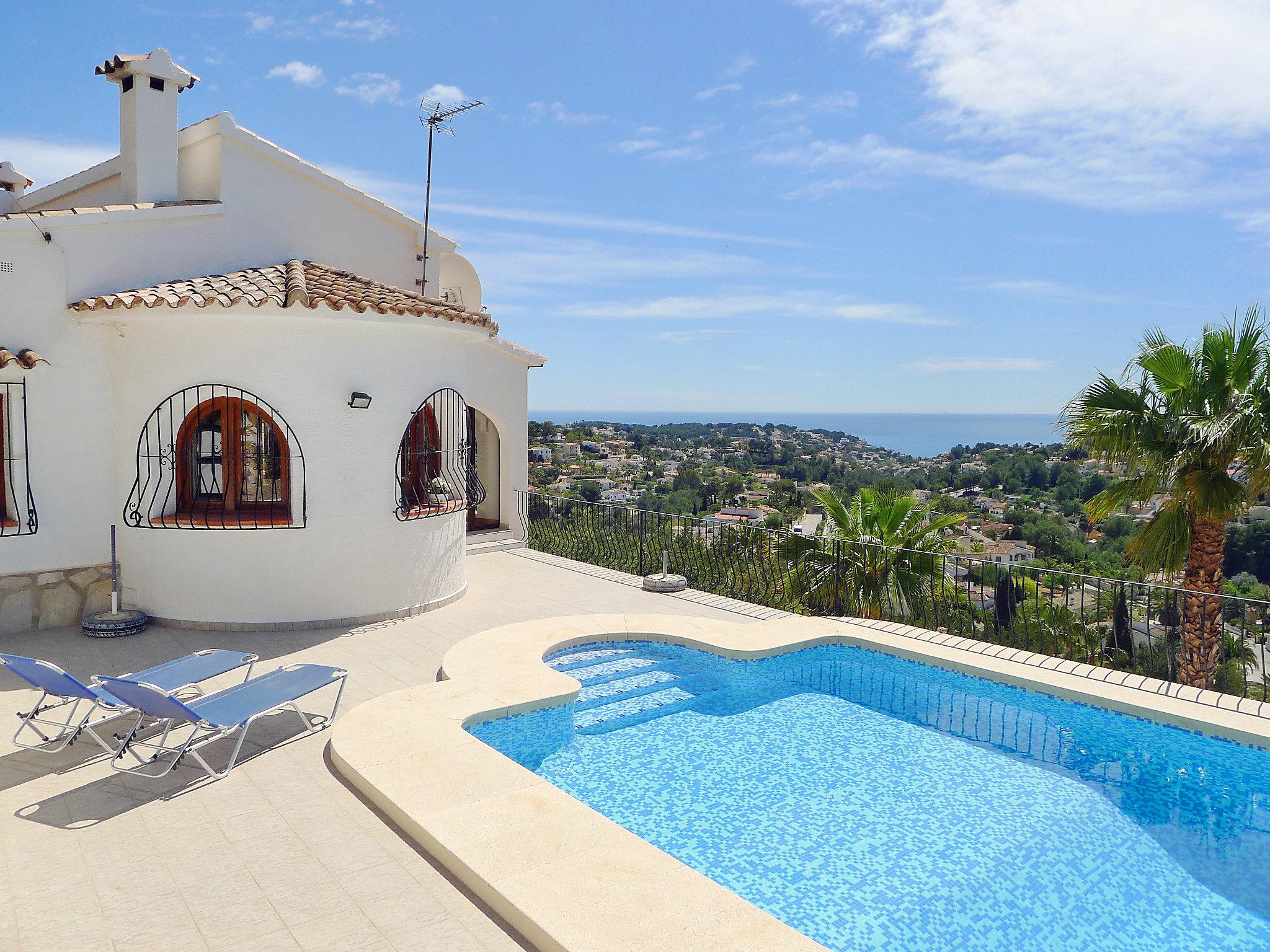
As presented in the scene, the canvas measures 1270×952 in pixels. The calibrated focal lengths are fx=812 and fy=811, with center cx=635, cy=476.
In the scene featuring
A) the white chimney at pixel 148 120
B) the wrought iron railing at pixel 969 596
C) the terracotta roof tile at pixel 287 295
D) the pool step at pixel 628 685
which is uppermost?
the white chimney at pixel 148 120

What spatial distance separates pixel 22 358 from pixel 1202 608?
12381mm

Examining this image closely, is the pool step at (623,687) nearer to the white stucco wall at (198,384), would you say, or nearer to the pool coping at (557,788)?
the pool coping at (557,788)

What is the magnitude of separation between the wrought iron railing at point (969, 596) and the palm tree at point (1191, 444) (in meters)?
0.35

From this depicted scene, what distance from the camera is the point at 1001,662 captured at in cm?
838

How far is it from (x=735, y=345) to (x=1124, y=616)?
98.2 metres

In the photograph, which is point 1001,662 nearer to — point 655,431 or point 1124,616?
point 1124,616

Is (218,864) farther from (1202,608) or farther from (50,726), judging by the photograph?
(1202,608)

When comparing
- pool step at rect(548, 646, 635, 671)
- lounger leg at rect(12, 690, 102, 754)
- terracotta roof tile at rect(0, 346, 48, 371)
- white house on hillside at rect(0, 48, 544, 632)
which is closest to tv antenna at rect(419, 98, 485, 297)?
white house on hillside at rect(0, 48, 544, 632)

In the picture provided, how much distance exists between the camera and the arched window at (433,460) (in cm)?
1008

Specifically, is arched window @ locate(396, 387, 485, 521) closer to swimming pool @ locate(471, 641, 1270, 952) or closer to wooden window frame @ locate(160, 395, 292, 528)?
wooden window frame @ locate(160, 395, 292, 528)

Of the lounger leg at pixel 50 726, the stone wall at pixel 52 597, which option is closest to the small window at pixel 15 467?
the stone wall at pixel 52 597

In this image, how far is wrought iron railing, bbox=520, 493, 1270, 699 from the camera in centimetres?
852

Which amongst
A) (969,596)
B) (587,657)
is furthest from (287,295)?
(969,596)

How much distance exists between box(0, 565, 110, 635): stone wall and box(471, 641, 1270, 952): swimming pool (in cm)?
541
